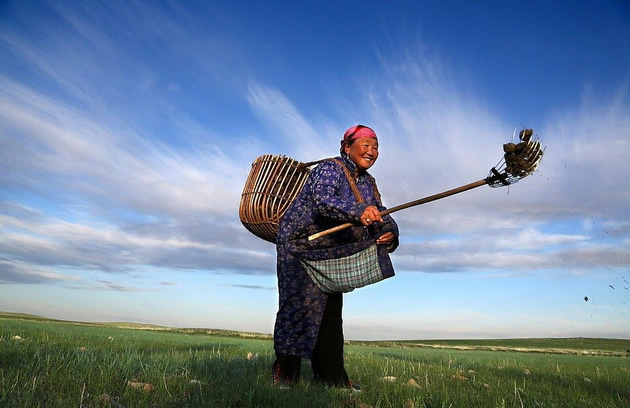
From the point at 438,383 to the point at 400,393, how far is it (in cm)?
131

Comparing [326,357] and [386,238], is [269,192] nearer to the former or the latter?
[386,238]

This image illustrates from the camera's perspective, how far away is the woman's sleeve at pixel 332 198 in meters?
4.74

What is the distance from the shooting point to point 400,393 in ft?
14.7

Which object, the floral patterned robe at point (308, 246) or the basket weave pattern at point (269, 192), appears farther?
the basket weave pattern at point (269, 192)

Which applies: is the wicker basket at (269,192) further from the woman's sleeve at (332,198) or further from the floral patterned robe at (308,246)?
the woman's sleeve at (332,198)

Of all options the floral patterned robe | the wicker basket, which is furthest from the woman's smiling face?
the wicker basket

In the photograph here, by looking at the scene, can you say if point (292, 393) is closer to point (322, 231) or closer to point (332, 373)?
point (332, 373)

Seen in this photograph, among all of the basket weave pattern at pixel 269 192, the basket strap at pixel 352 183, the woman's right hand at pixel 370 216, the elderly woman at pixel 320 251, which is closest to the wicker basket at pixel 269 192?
the basket weave pattern at pixel 269 192

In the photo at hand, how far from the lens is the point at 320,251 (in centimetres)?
521

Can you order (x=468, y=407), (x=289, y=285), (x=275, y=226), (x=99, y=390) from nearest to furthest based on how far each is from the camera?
(x=99, y=390) < (x=468, y=407) < (x=289, y=285) < (x=275, y=226)

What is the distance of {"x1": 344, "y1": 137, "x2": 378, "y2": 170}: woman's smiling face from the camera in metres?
5.28

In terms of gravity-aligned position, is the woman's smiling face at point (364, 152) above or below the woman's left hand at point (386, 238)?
above

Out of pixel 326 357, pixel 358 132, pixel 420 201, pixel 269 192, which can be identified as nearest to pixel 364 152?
pixel 358 132

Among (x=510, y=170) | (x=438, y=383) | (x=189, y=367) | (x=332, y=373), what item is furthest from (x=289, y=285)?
(x=510, y=170)
